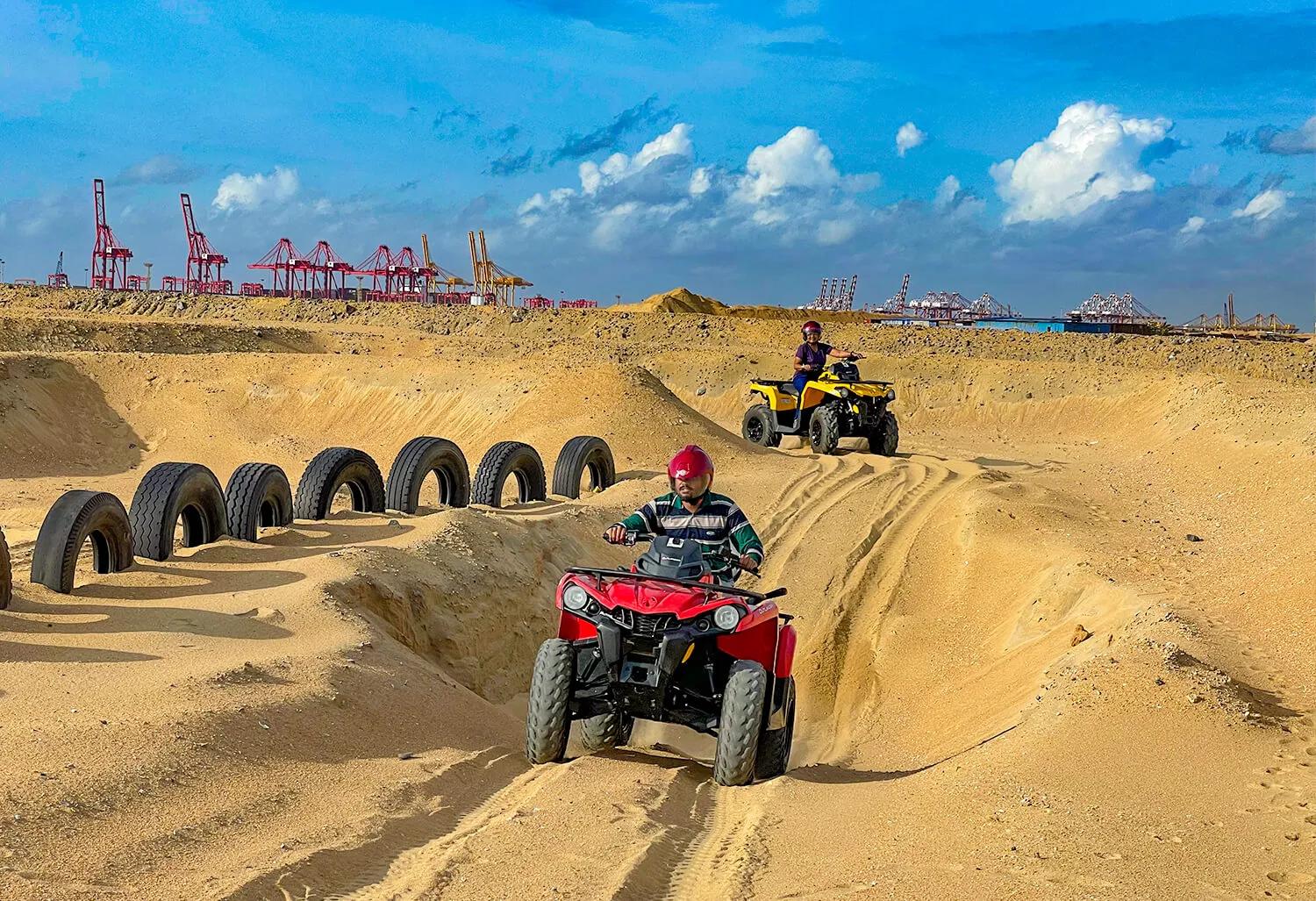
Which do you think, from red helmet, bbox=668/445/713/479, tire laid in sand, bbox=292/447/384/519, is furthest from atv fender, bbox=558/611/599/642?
tire laid in sand, bbox=292/447/384/519

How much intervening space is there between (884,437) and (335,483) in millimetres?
10238

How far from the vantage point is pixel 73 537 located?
897cm

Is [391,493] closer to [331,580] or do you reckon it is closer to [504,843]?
[331,580]

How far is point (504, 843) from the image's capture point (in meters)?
5.11

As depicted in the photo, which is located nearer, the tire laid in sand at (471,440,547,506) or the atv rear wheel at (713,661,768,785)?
the atv rear wheel at (713,661,768,785)

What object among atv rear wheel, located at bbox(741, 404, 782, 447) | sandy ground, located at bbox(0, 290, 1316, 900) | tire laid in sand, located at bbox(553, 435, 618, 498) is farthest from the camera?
atv rear wheel, located at bbox(741, 404, 782, 447)

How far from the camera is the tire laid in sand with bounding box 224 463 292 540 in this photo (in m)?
11.5

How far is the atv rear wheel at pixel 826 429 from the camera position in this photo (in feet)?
65.2

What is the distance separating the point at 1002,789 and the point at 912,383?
29.5 metres

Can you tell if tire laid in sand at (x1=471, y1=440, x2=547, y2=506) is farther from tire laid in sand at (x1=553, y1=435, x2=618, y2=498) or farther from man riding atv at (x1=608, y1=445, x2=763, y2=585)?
man riding atv at (x1=608, y1=445, x2=763, y2=585)

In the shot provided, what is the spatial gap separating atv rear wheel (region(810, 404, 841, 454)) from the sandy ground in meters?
0.57

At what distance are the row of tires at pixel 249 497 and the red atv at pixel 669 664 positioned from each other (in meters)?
4.32

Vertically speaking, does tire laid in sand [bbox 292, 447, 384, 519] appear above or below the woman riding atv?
below

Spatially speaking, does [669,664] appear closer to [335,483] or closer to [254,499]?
Result: [254,499]
